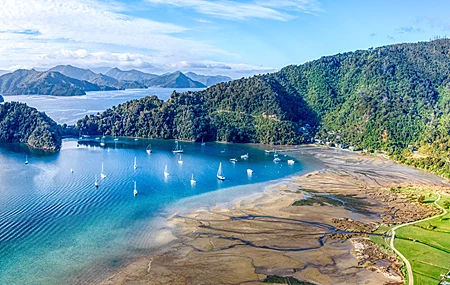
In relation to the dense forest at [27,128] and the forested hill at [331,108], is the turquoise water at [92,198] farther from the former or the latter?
the forested hill at [331,108]

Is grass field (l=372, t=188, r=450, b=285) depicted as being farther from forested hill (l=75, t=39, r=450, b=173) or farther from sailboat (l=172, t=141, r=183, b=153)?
sailboat (l=172, t=141, r=183, b=153)

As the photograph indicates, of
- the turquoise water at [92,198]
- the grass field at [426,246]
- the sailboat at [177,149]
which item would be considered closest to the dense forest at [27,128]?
the turquoise water at [92,198]

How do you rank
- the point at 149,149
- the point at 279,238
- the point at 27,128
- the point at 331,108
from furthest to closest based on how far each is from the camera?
1. the point at 331,108
2. the point at 27,128
3. the point at 149,149
4. the point at 279,238

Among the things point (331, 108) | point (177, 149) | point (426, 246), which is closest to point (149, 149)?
point (177, 149)

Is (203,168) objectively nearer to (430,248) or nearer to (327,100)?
(430,248)

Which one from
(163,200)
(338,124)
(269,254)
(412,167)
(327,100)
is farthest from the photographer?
(327,100)

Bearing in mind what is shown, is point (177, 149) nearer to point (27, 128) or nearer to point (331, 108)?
point (27, 128)

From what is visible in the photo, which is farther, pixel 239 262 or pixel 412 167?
pixel 412 167

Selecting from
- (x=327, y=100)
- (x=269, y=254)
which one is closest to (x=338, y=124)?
(x=327, y=100)
